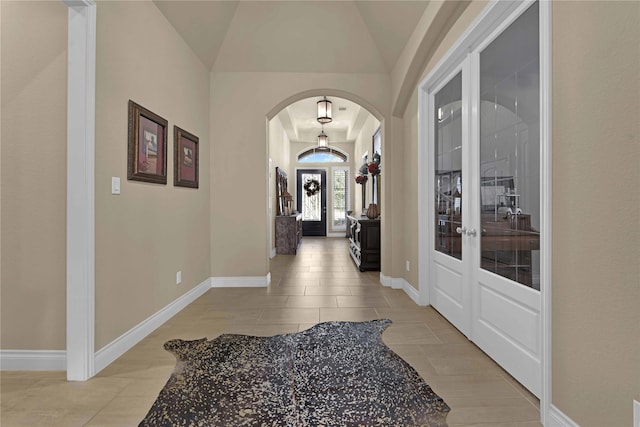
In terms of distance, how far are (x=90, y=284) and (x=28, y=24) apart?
175cm

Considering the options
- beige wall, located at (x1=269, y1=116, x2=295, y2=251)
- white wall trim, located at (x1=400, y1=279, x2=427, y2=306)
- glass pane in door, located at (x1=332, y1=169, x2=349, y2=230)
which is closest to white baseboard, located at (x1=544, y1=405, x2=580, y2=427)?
white wall trim, located at (x1=400, y1=279, x2=427, y2=306)

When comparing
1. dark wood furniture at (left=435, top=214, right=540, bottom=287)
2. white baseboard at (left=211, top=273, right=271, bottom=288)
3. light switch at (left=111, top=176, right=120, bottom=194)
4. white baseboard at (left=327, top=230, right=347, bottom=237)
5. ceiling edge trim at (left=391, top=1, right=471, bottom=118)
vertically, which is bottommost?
white baseboard at (left=211, top=273, right=271, bottom=288)

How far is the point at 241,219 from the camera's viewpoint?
15.0 feet

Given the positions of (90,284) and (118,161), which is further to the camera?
(118,161)

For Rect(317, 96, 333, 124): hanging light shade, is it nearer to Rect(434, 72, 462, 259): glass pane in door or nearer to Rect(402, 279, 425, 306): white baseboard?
Rect(434, 72, 462, 259): glass pane in door

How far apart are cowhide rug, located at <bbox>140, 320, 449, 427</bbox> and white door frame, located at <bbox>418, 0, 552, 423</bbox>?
74cm

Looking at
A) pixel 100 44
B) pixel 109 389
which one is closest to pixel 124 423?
pixel 109 389

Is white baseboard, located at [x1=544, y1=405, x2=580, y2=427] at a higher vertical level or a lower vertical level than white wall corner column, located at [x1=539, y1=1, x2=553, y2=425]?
lower

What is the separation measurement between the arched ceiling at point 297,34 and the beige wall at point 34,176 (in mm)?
1381

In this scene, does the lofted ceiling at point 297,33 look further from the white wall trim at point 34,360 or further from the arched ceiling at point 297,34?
the white wall trim at point 34,360

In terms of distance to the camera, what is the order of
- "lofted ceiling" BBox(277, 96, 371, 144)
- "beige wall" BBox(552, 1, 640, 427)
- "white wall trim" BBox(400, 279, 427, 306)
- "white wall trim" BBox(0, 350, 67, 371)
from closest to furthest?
"beige wall" BBox(552, 1, 640, 427), "white wall trim" BBox(0, 350, 67, 371), "white wall trim" BBox(400, 279, 427, 306), "lofted ceiling" BBox(277, 96, 371, 144)

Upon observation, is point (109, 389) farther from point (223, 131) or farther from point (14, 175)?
point (223, 131)

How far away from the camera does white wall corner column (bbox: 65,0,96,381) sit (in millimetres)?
2109

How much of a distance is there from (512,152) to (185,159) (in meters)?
3.12
